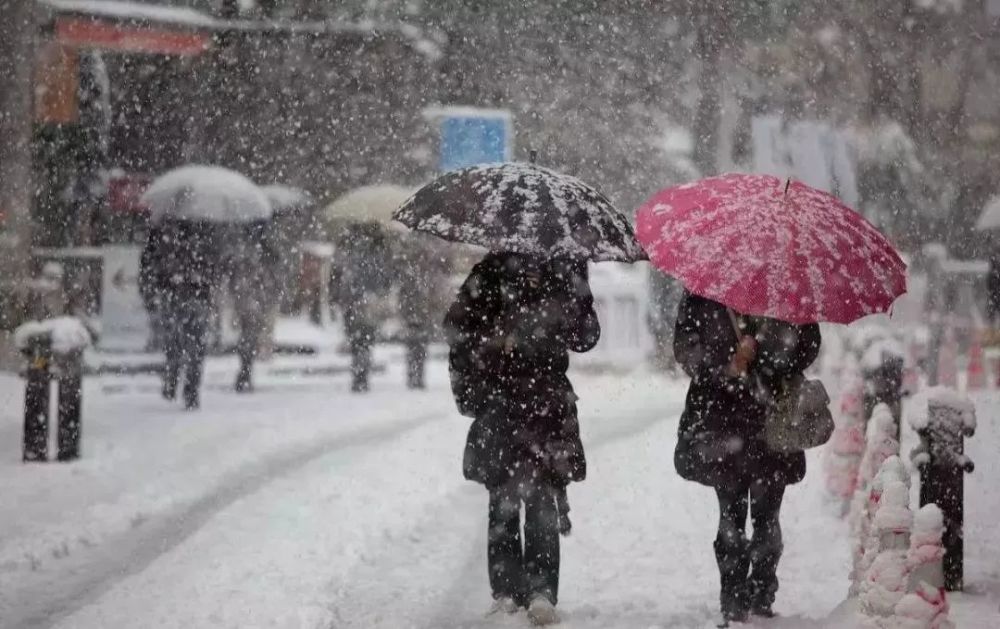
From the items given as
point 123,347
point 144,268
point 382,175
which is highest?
point 382,175

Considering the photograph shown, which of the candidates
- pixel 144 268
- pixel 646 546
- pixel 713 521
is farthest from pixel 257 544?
pixel 144 268

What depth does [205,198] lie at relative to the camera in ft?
45.4

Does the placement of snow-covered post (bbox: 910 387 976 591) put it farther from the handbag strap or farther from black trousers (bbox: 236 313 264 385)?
black trousers (bbox: 236 313 264 385)

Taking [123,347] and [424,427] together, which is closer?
[424,427]

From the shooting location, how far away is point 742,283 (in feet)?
14.9

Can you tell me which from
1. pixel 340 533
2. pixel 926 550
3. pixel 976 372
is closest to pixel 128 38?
pixel 976 372

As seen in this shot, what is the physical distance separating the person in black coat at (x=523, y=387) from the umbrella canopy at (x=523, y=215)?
213 mm

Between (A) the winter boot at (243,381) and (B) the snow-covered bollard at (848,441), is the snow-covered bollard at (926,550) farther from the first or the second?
(A) the winter boot at (243,381)

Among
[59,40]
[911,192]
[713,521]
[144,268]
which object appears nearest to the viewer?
[713,521]

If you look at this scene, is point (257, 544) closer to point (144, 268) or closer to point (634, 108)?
point (144, 268)

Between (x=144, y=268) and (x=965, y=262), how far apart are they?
14370mm

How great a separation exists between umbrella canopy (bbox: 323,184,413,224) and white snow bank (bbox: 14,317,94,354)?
551 centimetres

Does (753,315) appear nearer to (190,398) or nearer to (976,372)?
(190,398)

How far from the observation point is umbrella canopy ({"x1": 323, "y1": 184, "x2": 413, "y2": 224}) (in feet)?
48.7
